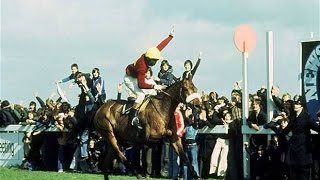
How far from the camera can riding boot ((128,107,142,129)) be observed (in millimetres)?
18141

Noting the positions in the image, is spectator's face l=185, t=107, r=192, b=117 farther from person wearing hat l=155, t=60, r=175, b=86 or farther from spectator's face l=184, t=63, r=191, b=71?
spectator's face l=184, t=63, r=191, b=71

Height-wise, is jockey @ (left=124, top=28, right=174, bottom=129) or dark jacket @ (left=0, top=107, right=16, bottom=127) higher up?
jockey @ (left=124, top=28, right=174, bottom=129)

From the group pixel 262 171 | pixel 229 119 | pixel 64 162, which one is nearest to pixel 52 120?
pixel 64 162

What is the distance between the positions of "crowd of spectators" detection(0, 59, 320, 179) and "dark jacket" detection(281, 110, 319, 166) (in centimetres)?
3

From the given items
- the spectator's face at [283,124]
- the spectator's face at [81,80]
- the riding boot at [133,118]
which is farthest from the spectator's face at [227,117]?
the spectator's face at [81,80]

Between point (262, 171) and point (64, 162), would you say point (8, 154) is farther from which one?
point (262, 171)

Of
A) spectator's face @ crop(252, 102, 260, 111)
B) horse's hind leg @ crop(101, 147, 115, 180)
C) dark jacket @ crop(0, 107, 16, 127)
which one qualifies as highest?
spectator's face @ crop(252, 102, 260, 111)

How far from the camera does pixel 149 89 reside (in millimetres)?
18062

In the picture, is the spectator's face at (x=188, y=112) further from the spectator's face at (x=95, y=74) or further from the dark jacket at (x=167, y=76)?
the spectator's face at (x=95, y=74)

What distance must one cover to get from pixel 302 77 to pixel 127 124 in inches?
166

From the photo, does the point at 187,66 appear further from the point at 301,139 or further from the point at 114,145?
the point at 301,139

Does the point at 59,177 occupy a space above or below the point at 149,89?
below

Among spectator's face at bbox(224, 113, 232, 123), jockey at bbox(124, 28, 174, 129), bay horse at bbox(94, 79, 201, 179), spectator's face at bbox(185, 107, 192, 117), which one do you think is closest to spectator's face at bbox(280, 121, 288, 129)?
bay horse at bbox(94, 79, 201, 179)

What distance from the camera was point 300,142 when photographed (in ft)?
52.1
